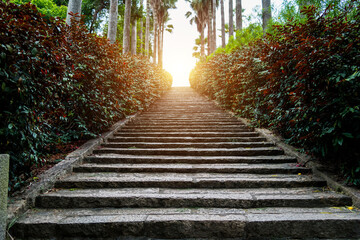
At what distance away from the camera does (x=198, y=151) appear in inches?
188

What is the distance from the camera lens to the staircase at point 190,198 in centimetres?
258

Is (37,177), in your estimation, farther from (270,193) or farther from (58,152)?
(270,193)

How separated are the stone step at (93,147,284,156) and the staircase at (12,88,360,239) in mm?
22

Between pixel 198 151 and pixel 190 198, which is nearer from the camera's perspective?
pixel 190 198

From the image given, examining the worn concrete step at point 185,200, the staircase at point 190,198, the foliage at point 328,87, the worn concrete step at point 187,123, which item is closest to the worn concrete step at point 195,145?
the staircase at point 190,198

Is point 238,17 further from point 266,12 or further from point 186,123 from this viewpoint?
point 186,123

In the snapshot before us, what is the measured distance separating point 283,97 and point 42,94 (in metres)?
4.34

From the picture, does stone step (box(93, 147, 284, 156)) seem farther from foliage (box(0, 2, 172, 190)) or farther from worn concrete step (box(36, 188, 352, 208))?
worn concrete step (box(36, 188, 352, 208))

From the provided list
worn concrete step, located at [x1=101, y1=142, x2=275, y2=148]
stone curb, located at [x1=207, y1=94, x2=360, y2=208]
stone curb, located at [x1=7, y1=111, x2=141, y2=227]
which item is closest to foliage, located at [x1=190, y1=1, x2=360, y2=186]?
stone curb, located at [x1=207, y1=94, x2=360, y2=208]

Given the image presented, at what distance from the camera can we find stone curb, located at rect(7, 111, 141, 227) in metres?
2.66

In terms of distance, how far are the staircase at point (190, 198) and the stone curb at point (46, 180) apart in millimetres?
101

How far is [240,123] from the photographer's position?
275 inches

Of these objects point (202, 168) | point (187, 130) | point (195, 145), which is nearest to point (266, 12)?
point (187, 130)

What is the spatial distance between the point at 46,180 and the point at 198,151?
2.89 m
